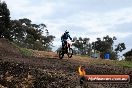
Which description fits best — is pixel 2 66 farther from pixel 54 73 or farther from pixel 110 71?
pixel 110 71

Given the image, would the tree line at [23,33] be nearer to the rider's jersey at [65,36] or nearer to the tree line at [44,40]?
the tree line at [44,40]

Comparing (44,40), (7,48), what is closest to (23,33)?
(44,40)

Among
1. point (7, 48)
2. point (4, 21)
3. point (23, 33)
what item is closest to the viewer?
point (7, 48)

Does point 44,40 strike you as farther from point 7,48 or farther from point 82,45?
point 7,48

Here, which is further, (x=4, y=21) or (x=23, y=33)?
(x=23, y=33)

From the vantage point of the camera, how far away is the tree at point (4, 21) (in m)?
58.9

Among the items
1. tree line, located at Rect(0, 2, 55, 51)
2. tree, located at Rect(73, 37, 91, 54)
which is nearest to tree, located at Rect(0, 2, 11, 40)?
tree line, located at Rect(0, 2, 55, 51)

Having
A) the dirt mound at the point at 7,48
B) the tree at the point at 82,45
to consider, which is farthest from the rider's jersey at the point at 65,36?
the tree at the point at 82,45

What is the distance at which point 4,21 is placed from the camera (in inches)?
2381

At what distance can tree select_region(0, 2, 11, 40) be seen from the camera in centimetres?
5891

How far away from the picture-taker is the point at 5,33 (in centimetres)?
5916

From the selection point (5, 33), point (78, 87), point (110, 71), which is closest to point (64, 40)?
point (110, 71)

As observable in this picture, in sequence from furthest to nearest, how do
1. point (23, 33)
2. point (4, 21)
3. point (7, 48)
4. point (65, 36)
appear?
point (23, 33), point (4, 21), point (7, 48), point (65, 36)

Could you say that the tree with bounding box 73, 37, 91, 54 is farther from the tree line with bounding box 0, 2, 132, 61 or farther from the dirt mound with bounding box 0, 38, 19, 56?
the dirt mound with bounding box 0, 38, 19, 56
